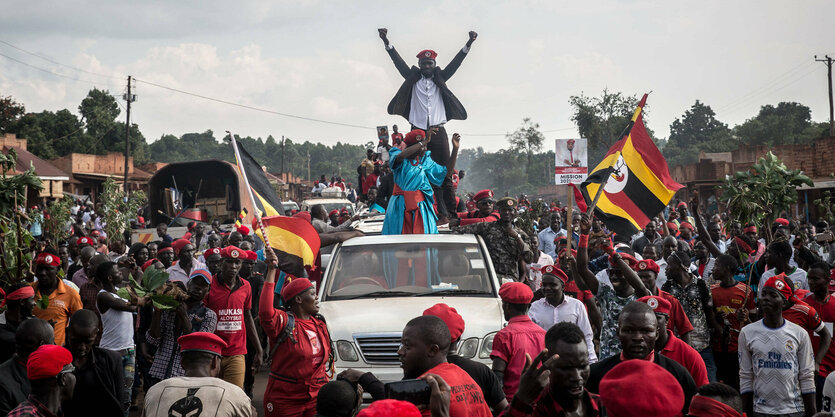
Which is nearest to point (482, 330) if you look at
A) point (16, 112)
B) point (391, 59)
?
point (391, 59)

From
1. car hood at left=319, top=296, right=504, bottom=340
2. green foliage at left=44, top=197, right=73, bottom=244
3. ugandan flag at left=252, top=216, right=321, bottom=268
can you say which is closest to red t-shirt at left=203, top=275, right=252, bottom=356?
ugandan flag at left=252, top=216, right=321, bottom=268

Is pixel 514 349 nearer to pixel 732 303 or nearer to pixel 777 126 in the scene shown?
pixel 732 303

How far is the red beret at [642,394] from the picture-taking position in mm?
3000

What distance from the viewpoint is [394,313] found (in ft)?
21.5

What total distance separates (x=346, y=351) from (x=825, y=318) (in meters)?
3.99

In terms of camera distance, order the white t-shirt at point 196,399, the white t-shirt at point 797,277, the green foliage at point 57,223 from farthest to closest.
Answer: the green foliage at point 57,223
the white t-shirt at point 797,277
the white t-shirt at point 196,399

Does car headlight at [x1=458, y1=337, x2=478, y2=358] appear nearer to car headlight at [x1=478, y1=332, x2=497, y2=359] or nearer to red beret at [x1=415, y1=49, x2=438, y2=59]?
car headlight at [x1=478, y1=332, x2=497, y2=359]

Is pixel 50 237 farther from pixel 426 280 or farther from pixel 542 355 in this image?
pixel 542 355

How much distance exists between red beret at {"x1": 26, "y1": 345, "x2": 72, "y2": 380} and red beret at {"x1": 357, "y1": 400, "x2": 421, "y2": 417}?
84.8 inches

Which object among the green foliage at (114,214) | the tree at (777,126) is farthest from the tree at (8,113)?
the tree at (777,126)

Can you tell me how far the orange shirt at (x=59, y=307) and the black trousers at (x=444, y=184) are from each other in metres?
5.20

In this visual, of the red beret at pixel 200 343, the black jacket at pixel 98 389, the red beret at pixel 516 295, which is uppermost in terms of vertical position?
the red beret at pixel 516 295

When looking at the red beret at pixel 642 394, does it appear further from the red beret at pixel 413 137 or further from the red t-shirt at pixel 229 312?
the red beret at pixel 413 137

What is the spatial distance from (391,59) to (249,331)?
5846 mm
